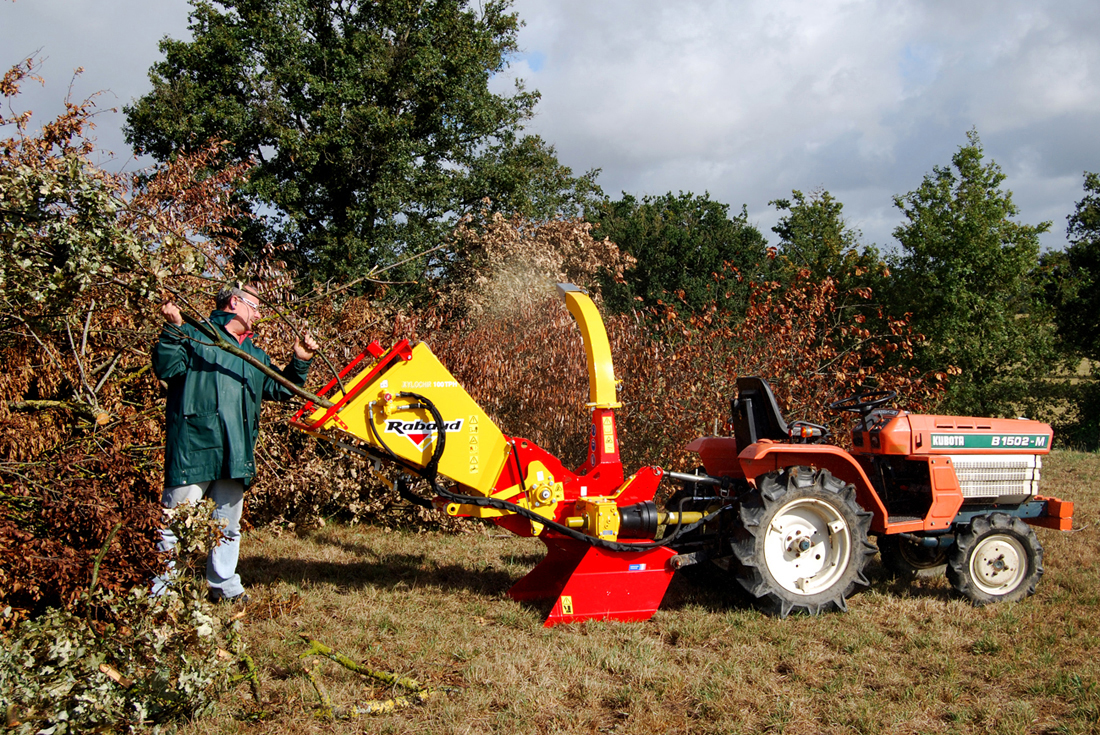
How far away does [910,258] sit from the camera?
18859 mm

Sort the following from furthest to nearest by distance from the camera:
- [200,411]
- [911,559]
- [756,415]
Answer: [911,559] → [756,415] → [200,411]

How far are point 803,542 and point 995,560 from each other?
1.43m

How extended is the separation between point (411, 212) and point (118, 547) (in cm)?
1458

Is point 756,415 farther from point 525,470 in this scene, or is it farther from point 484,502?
point 484,502

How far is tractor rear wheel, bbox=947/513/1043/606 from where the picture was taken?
5.28 meters

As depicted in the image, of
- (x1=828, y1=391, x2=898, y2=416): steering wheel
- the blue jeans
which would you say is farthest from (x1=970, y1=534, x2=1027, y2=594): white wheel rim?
the blue jeans

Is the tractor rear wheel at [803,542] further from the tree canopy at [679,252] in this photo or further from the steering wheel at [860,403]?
the tree canopy at [679,252]

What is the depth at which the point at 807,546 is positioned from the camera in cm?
510

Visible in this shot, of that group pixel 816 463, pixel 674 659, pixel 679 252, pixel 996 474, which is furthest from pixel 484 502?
pixel 679 252

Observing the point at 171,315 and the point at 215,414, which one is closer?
the point at 171,315

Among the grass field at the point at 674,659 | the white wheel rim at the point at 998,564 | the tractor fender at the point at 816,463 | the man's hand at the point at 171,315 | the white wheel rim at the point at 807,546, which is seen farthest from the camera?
the white wheel rim at the point at 998,564

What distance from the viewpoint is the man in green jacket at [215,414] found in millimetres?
4379

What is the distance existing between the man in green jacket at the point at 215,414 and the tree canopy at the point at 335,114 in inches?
490

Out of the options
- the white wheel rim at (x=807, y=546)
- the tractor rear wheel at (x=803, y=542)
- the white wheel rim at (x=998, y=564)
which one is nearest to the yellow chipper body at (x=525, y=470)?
the tractor rear wheel at (x=803, y=542)
